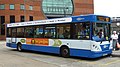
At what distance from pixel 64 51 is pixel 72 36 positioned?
136 centimetres

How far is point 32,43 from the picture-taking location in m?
19.6

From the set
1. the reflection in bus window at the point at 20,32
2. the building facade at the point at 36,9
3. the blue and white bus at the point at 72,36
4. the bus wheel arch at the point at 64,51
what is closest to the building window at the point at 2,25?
the building facade at the point at 36,9

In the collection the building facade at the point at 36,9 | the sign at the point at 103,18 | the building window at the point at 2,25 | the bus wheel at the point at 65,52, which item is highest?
the building facade at the point at 36,9

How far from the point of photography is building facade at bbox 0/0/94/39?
66.9 m

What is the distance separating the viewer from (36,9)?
74812 millimetres

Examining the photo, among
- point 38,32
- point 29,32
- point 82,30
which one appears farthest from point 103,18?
point 29,32

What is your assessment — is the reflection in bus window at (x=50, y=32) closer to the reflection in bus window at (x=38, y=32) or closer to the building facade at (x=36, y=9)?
the reflection in bus window at (x=38, y=32)

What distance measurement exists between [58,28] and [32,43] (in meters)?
3.80

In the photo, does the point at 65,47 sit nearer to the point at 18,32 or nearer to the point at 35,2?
the point at 18,32

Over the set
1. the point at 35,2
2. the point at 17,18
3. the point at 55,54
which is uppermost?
the point at 35,2

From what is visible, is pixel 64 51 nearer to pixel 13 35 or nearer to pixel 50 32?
pixel 50 32

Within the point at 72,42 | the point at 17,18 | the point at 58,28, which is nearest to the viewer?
the point at 72,42

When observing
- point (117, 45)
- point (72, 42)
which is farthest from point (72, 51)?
point (117, 45)

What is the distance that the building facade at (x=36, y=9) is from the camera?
66.9 m
